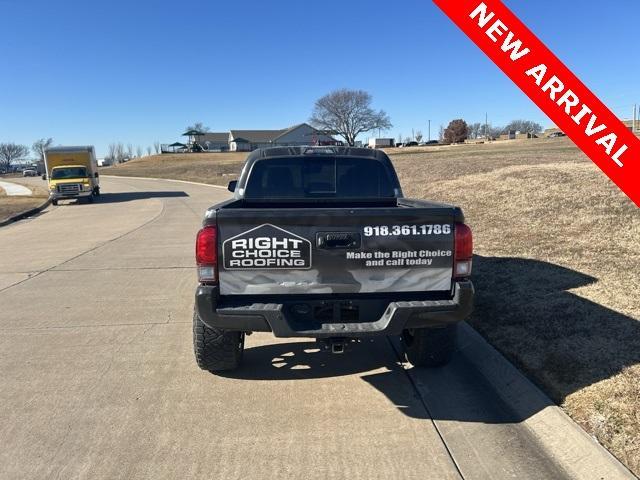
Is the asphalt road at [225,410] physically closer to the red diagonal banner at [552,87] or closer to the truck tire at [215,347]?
the truck tire at [215,347]

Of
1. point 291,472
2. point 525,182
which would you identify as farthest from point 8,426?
point 525,182

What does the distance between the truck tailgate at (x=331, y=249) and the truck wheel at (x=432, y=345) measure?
2.79 feet

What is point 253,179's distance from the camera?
527 cm

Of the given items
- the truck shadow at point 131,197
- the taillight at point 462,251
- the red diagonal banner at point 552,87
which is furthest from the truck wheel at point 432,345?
the truck shadow at point 131,197

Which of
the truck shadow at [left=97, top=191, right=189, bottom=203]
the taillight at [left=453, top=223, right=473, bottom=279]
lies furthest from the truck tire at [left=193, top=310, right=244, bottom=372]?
the truck shadow at [left=97, top=191, right=189, bottom=203]

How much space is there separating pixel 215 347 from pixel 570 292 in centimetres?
393

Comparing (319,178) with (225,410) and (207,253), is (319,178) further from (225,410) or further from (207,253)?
(225,410)

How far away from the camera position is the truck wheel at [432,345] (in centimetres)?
432

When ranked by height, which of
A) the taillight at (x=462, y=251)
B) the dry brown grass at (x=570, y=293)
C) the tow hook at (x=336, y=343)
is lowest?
the dry brown grass at (x=570, y=293)

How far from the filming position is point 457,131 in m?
91.1

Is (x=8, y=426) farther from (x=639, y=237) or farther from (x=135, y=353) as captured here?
(x=639, y=237)

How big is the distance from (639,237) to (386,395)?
551cm

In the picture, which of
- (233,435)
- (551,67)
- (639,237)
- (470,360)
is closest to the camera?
(551,67)

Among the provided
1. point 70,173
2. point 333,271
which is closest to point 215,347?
point 333,271
